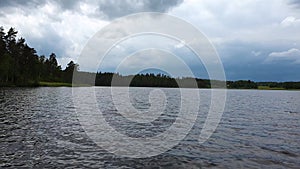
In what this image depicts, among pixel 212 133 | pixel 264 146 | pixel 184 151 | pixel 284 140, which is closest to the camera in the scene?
pixel 184 151

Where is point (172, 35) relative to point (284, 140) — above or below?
above

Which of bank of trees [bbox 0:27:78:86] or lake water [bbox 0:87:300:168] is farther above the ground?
bank of trees [bbox 0:27:78:86]

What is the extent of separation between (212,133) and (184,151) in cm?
859

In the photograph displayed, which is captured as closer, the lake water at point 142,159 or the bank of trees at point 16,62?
the lake water at point 142,159

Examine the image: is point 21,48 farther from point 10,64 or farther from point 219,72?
point 219,72

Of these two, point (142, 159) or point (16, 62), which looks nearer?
point (142, 159)

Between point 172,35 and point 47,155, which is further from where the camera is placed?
point 172,35

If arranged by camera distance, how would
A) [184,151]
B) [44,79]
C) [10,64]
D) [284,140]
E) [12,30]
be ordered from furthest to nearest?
1. [44,79]
2. [12,30]
3. [10,64]
4. [284,140]
5. [184,151]

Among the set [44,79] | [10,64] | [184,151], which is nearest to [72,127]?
[184,151]

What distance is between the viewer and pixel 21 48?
142 meters

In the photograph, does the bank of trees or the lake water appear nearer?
the lake water

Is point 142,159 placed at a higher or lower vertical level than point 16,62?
lower

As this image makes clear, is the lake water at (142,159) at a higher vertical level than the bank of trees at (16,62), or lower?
lower

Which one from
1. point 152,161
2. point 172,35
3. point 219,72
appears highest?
point 172,35
